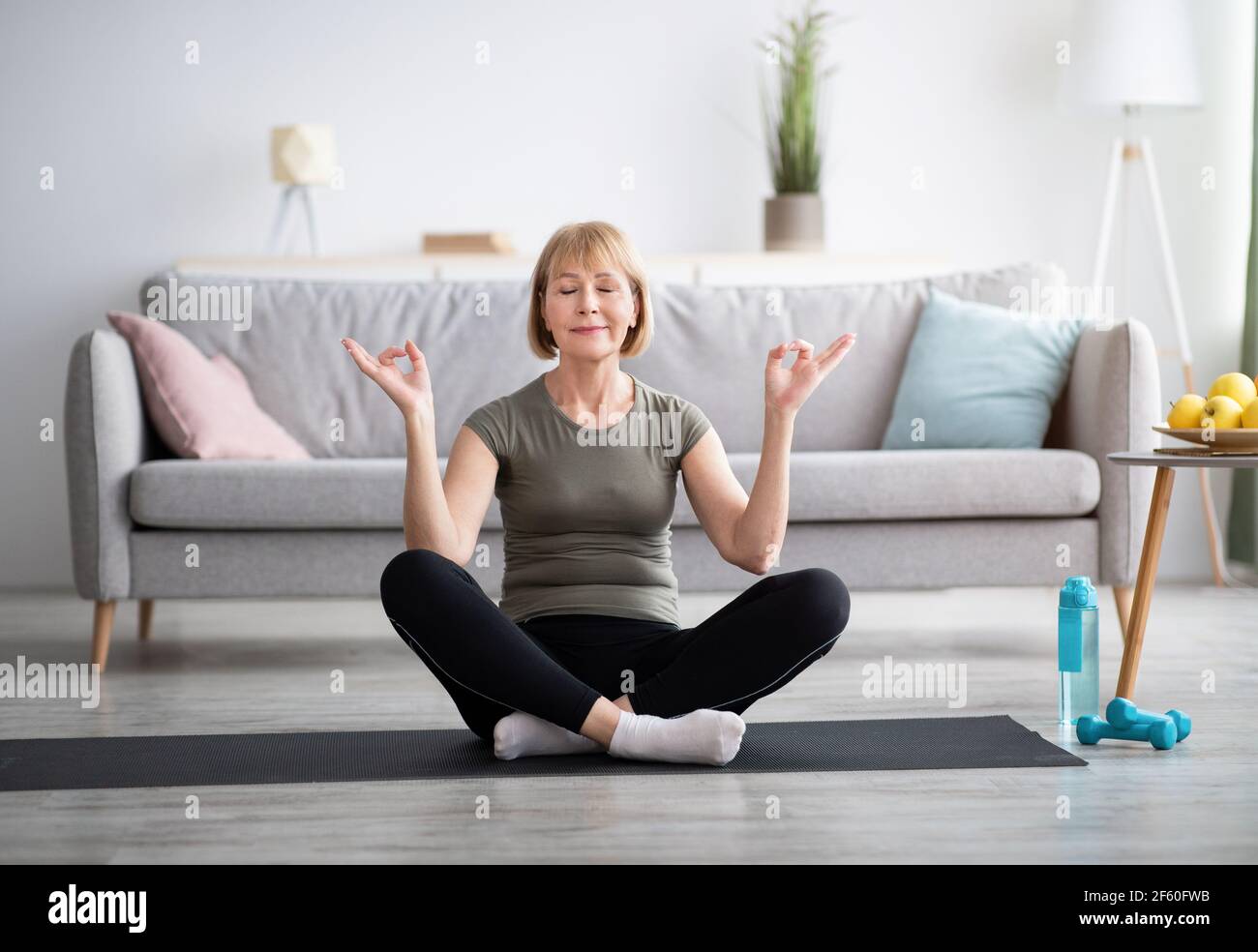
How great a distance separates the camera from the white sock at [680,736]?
2129mm

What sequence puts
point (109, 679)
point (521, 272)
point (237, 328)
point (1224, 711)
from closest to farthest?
point (1224, 711)
point (109, 679)
point (237, 328)
point (521, 272)

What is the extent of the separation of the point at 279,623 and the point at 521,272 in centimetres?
139

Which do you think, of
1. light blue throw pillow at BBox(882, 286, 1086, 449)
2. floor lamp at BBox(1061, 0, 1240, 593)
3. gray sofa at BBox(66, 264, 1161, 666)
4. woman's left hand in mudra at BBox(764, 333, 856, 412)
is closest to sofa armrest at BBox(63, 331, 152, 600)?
gray sofa at BBox(66, 264, 1161, 666)

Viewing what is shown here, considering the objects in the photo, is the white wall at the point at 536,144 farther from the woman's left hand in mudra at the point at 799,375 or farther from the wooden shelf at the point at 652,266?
the woman's left hand in mudra at the point at 799,375

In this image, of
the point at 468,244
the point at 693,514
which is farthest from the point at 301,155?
the point at 693,514

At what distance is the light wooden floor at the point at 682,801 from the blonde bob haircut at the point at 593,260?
0.70 m

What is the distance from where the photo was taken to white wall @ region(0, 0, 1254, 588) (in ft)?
15.8

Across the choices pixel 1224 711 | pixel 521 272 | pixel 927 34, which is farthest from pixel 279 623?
pixel 927 34

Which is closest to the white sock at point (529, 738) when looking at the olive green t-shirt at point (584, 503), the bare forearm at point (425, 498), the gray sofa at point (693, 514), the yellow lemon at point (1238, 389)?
the olive green t-shirt at point (584, 503)

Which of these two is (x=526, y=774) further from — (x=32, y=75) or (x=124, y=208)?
(x=32, y=75)

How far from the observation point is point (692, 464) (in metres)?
2.27

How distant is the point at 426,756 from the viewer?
90.1 inches

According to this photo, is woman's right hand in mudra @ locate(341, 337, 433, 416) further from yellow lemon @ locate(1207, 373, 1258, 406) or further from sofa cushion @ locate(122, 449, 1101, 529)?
yellow lemon @ locate(1207, 373, 1258, 406)

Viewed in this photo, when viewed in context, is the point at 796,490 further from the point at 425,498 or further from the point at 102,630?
the point at 102,630
